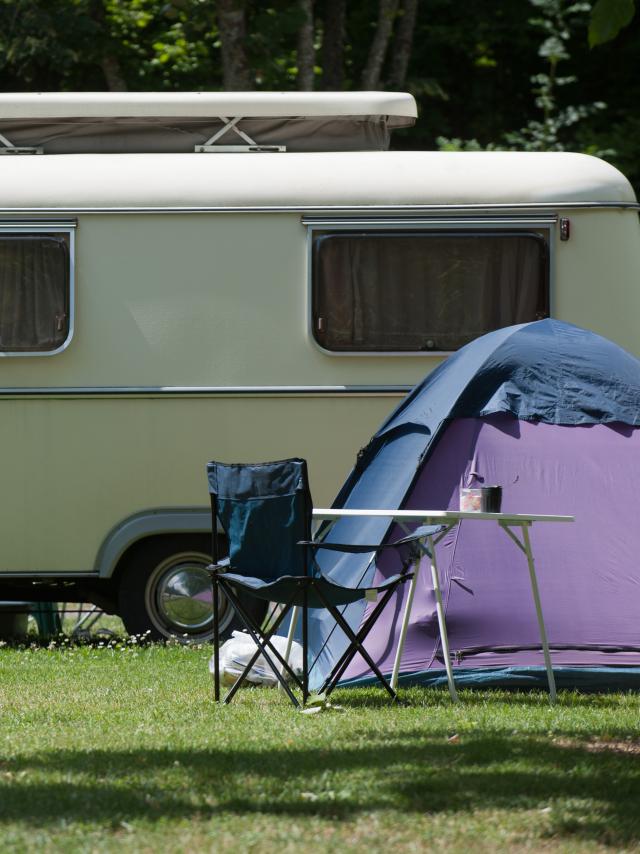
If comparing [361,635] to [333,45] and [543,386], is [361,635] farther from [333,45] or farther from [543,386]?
[333,45]

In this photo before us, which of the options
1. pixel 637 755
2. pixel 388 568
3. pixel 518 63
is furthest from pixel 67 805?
pixel 518 63

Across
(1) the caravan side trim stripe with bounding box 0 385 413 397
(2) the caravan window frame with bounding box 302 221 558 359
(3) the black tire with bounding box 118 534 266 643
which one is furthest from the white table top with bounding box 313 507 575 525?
(3) the black tire with bounding box 118 534 266 643

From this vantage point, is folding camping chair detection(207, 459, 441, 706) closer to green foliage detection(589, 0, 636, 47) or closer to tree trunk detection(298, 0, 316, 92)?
green foliage detection(589, 0, 636, 47)

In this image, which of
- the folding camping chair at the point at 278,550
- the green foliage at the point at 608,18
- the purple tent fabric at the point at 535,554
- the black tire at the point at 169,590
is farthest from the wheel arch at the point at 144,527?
the green foliage at the point at 608,18

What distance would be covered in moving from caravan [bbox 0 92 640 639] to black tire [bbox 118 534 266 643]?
0.15 metres

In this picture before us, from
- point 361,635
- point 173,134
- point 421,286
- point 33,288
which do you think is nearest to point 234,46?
point 173,134

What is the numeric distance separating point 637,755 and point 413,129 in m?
13.4

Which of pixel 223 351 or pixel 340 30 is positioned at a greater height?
pixel 340 30

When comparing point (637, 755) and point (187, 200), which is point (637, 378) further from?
point (187, 200)

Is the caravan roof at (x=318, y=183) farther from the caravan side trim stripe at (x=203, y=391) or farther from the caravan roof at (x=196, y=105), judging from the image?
the caravan side trim stripe at (x=203, y=391)

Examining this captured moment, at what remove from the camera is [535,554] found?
6.71m

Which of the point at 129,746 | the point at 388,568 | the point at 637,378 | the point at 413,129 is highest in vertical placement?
the point at 413,129

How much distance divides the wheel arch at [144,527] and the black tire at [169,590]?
0.17 metres

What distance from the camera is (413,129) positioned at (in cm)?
1759
